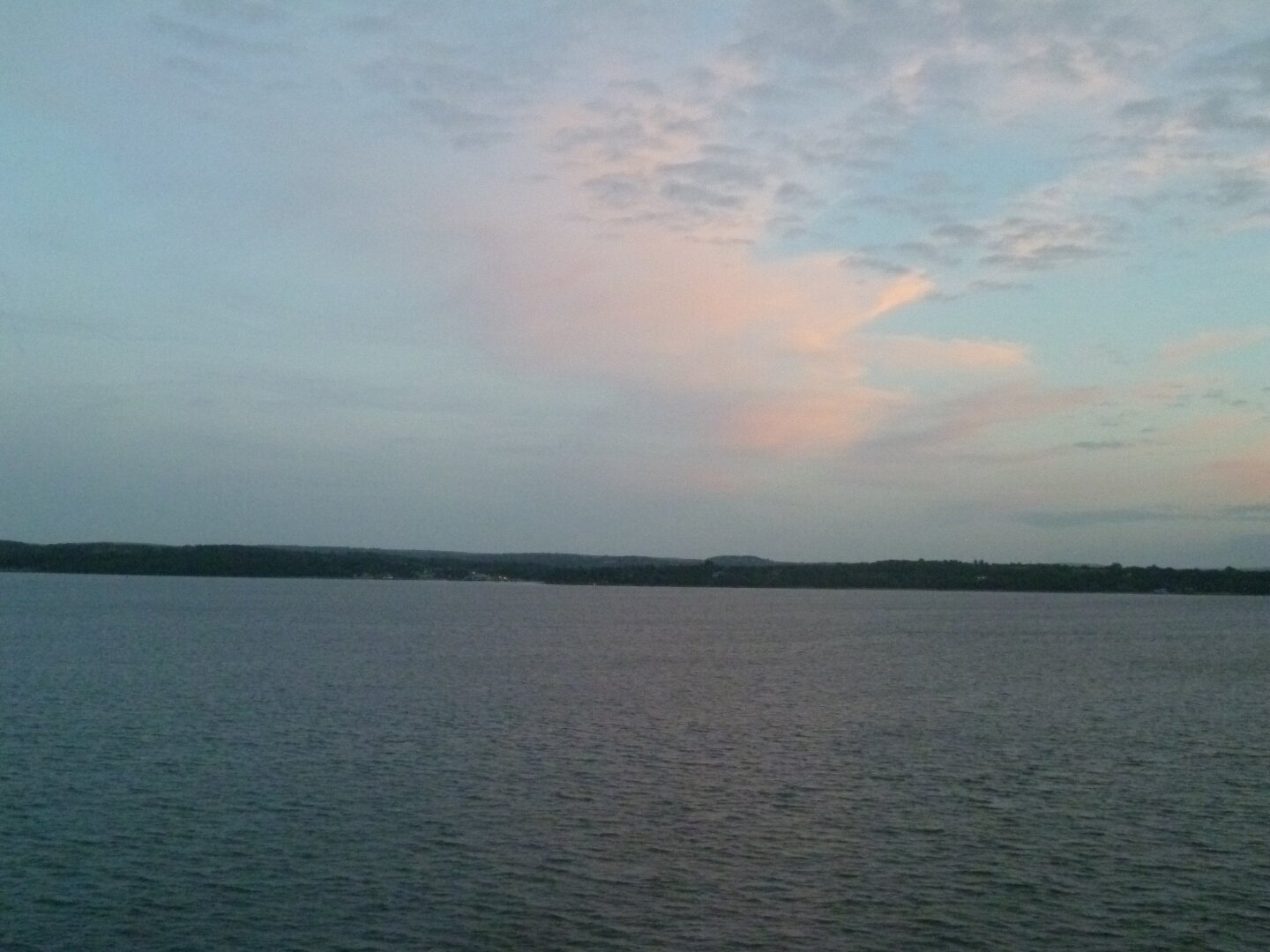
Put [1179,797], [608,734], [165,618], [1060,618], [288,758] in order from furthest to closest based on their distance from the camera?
1. [1060,618]
2. [165,618]
3. [608,734]
4. [288,758]
5. [1179,797]

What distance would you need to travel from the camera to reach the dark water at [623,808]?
17250 mm

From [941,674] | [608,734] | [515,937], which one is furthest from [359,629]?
[515,937]

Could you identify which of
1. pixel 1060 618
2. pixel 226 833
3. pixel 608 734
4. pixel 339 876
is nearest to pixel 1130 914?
pixel 339 876

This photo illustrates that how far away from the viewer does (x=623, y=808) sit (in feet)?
78.3

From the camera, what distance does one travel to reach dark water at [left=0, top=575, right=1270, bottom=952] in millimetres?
17250

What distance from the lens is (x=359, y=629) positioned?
85.9 m

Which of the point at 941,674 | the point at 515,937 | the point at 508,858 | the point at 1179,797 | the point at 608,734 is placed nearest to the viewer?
the point at 515,937

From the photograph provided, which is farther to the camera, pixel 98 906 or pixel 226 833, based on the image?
pixel 226 833

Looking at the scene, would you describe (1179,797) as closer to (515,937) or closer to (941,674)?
(515,937)

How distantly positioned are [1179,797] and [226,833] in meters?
19.7

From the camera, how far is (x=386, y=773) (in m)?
27.2

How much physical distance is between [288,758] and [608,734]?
909cm

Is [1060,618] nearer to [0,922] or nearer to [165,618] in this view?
[165,618]

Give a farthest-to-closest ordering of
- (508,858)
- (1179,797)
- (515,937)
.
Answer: (1179,797)
(508,858)
(515,937)
